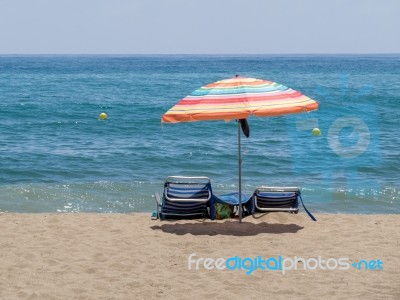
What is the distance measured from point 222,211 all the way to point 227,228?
2.19 feet

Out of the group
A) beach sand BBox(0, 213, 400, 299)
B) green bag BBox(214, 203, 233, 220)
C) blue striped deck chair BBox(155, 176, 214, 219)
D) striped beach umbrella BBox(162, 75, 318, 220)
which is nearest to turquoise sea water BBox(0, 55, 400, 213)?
blue striped deck chair BBox(155, 176, 214, 219)

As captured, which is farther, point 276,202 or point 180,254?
point 276,202

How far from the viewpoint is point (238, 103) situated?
341 inches

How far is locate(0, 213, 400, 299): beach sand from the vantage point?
6.83 meters

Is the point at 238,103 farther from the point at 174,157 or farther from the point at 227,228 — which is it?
the point at 174,157

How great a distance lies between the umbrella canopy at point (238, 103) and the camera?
28.0 ft

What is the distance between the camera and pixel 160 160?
722 inches

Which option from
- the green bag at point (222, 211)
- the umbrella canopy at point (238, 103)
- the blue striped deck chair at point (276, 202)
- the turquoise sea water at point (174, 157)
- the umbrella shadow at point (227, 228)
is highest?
the umbrella canopy at point (238, 103)

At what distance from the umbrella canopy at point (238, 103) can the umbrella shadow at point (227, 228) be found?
1849mm

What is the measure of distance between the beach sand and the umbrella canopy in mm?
1835

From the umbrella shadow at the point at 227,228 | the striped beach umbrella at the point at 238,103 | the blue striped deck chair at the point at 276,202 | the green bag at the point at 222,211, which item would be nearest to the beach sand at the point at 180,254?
the umbrella shadow at the point at 227,228

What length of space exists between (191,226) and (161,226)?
486 millimetres

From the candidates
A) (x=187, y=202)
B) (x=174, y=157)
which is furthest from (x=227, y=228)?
(x=174, y=157)

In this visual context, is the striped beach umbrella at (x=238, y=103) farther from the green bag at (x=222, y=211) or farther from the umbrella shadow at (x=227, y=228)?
the green bag at (x=222, y=211)
